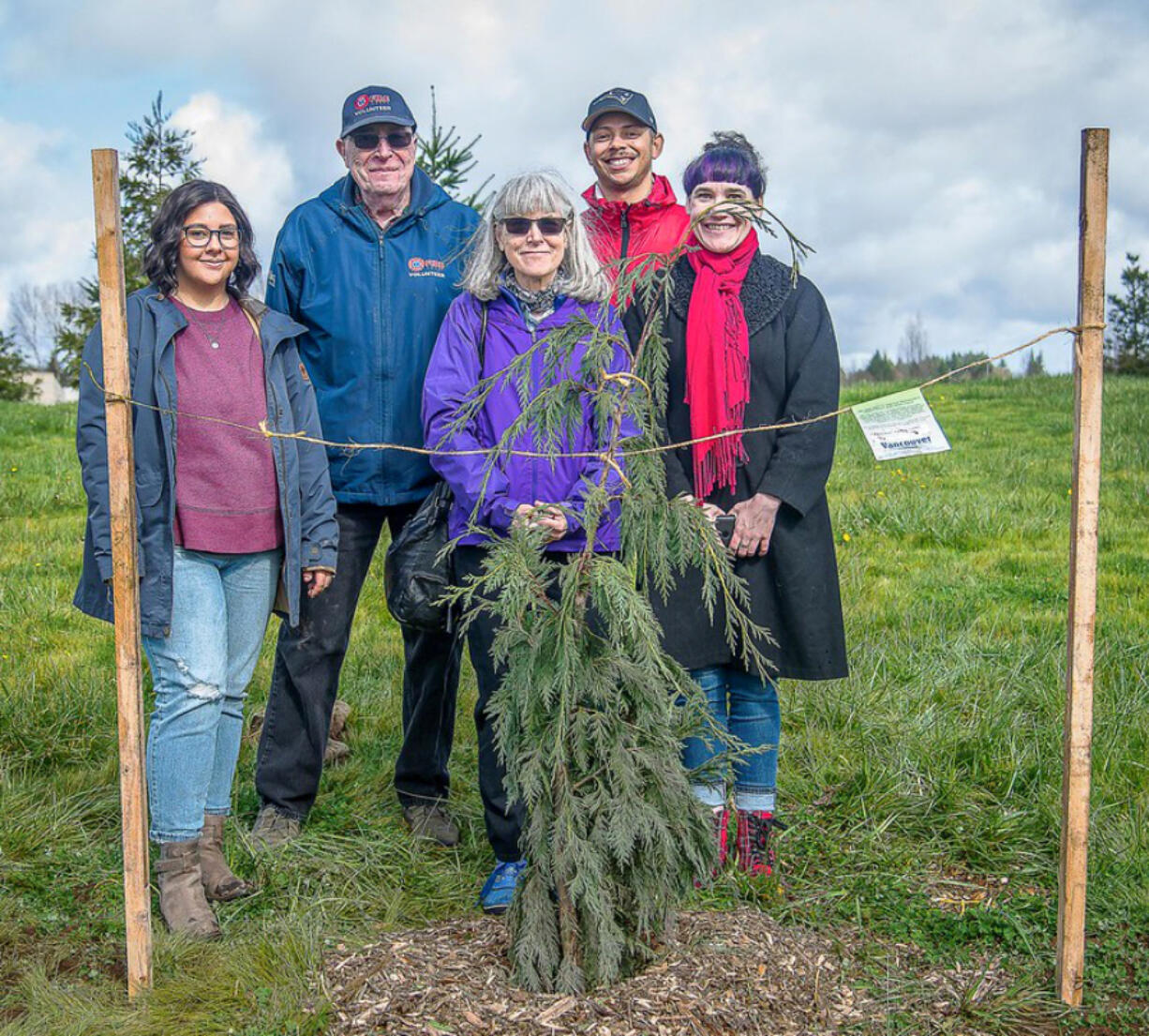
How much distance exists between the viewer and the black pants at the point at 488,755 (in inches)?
153

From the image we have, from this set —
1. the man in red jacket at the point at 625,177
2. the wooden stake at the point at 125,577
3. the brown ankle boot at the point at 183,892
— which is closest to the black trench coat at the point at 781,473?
the man in red jacket at the point at 625,177

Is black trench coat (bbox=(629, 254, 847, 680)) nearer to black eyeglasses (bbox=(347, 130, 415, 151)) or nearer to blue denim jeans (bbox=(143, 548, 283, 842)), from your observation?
black eyeglasses (bbox=(347, 130, 415, 151))

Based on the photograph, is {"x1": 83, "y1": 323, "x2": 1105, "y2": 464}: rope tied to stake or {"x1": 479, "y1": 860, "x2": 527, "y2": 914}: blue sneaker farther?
{"x1": 479, "y1": 860, "x2": 527, "y2": 914}: blue sneaker

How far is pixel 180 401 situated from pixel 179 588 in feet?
1.94

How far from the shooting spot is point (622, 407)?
128 inches

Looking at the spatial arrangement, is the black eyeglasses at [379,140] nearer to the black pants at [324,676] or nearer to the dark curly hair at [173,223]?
the dark curly hair at [173,223]

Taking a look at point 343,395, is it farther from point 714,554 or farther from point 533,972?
point 533,972

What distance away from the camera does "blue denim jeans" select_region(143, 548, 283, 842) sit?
367cm

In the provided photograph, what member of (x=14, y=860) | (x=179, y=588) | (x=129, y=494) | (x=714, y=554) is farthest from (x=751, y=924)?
(x=14, y=860)

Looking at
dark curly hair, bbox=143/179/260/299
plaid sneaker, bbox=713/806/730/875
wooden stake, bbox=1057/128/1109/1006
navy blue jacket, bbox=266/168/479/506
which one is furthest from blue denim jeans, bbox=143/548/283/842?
wooden stake, bbox=1057/128/1109/1006

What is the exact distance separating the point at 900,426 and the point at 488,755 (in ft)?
5.72

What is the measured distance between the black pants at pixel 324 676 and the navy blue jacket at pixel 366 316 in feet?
0.59

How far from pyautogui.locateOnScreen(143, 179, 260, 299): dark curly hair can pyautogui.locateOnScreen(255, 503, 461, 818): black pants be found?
3.37 ft

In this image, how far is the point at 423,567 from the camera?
4074 mm
